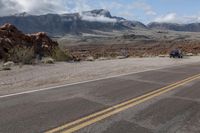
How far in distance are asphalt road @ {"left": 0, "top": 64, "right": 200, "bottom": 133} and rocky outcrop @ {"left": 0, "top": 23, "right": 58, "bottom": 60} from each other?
532 inches

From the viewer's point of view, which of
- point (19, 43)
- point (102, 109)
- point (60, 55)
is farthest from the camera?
point (60, 55)

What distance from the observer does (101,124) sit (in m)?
8.04

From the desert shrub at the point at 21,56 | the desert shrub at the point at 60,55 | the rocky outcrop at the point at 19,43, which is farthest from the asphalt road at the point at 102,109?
the desert shrub at the point at 60,55

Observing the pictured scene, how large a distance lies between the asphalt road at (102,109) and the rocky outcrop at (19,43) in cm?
1350

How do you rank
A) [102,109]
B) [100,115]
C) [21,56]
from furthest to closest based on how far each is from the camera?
[21,56] → [102,109] → [100,115]

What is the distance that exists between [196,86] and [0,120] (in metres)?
9.54

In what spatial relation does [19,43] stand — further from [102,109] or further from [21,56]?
[102,109]

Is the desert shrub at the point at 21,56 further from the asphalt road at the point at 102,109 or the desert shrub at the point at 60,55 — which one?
the asphalt road at the point at 102,109

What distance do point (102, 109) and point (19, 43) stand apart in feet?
66.5

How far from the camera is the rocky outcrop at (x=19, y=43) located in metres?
26.1

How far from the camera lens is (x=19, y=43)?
28750 mm

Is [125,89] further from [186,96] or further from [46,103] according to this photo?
[46,103]

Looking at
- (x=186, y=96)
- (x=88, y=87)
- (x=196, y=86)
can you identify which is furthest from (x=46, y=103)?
(x=196, y=86)

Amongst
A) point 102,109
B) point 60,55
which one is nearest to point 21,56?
point 60,55
